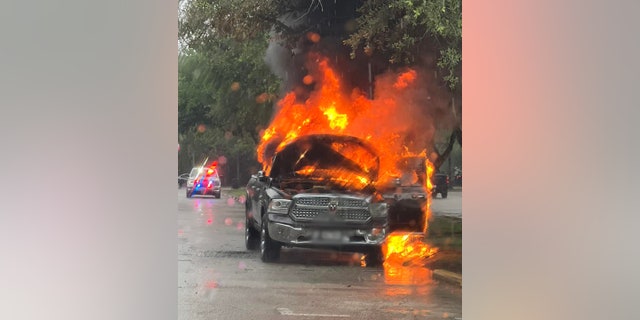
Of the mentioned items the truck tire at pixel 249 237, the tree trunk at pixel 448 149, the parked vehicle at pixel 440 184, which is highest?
the tree trunk at pixel 448 149

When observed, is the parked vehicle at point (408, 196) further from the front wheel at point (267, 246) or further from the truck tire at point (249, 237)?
the truck tire at point (249, 237)

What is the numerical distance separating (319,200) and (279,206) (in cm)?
23

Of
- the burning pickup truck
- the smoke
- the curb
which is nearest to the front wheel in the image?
the burning pickup truck

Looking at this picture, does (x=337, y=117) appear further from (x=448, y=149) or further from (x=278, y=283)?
(x=278, y=283)

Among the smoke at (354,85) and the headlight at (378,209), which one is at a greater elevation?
the smoke at (354,85)

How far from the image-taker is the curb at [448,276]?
3338mm

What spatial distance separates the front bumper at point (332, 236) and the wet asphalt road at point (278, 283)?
56 millimetres

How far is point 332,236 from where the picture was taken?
3.38m

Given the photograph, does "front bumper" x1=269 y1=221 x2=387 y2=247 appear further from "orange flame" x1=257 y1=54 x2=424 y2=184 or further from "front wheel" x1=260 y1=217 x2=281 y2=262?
"orange flame" x1=257 y1=54 x2=424 y2=184
